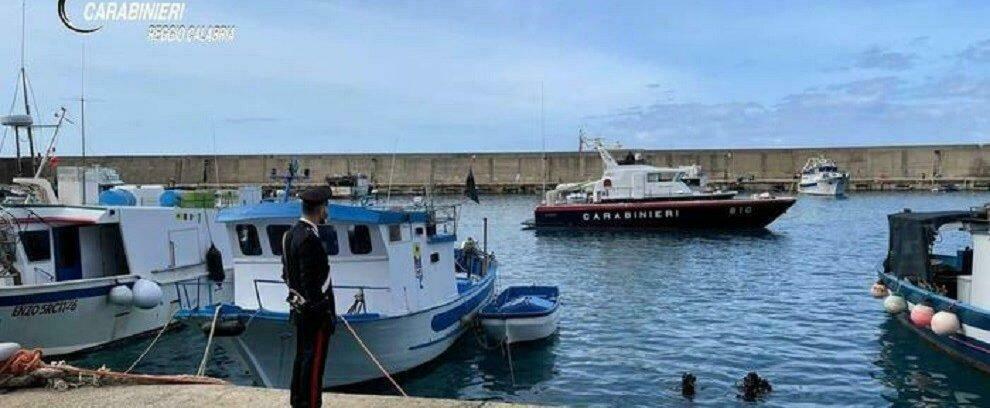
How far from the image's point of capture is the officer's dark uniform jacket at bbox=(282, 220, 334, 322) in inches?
254

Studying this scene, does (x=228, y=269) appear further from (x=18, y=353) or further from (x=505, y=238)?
(x=505, y=238)

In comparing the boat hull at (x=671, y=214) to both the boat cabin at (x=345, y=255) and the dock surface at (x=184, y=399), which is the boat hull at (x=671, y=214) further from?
the dock surface at (x=184, y=399)

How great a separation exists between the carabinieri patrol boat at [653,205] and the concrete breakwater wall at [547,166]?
38273 mm

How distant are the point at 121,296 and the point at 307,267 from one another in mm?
11507

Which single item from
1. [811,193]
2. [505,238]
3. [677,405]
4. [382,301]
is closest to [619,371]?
[677,405]

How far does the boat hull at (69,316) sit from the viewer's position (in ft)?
48.0

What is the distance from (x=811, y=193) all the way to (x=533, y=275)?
54.8 metres

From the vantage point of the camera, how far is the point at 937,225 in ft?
53.3

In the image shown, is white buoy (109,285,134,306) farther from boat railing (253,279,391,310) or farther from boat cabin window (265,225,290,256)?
boat cabin window (265,225,290,256)

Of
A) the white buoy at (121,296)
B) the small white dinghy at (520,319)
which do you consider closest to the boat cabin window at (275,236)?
the small white dinghy at (520,319)

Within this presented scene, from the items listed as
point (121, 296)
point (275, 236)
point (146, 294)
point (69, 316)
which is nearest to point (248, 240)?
point (275, 236)

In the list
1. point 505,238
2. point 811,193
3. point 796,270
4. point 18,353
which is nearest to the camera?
point 18,353

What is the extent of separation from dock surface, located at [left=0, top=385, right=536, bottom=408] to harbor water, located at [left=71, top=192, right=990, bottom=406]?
5.87 metres

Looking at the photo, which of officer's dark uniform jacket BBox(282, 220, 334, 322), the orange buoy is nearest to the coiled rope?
officer's dark uniform jacket BBox(282, 220, 334, 322)
